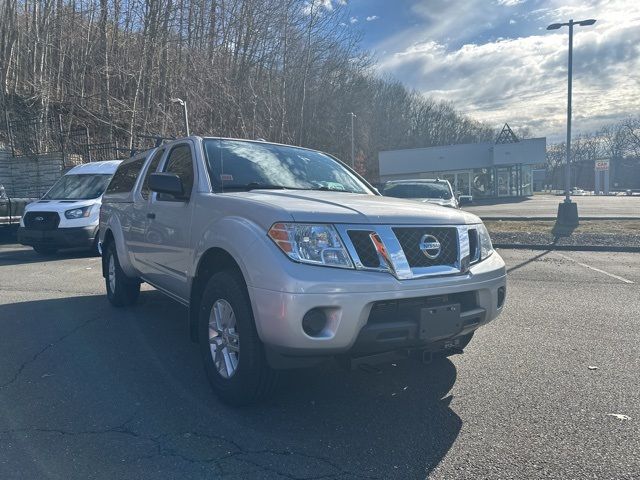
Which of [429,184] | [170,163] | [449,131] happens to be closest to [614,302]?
[170,163]

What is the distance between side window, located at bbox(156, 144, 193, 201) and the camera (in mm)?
4613

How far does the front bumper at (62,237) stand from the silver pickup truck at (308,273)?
7.84 meters

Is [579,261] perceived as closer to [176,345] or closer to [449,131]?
[176,345]

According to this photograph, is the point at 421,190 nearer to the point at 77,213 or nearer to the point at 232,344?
the point at 77,213

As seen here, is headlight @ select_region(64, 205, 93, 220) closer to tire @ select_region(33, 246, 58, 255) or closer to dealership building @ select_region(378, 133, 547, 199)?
tire @ select_region(33, 246, 58, 255)

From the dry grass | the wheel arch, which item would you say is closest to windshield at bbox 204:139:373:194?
the wheel arch

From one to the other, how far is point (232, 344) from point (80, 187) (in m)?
10.4

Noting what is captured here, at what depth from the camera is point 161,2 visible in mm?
28031

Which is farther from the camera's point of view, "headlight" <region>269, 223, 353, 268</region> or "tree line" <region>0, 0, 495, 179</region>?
"tree line" <region>0, 0, 495, 179</region>

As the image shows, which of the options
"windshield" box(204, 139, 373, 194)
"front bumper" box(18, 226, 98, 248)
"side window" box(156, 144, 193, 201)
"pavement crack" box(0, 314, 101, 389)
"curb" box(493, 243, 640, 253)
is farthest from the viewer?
"curb" box(493, 243, 640, 253)

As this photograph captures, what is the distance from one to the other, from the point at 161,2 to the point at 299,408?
29.2 meters

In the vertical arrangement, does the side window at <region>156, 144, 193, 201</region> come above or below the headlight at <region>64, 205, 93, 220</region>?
above

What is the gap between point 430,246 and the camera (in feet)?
11.4

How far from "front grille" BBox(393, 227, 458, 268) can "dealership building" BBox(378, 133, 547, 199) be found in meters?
44.2
